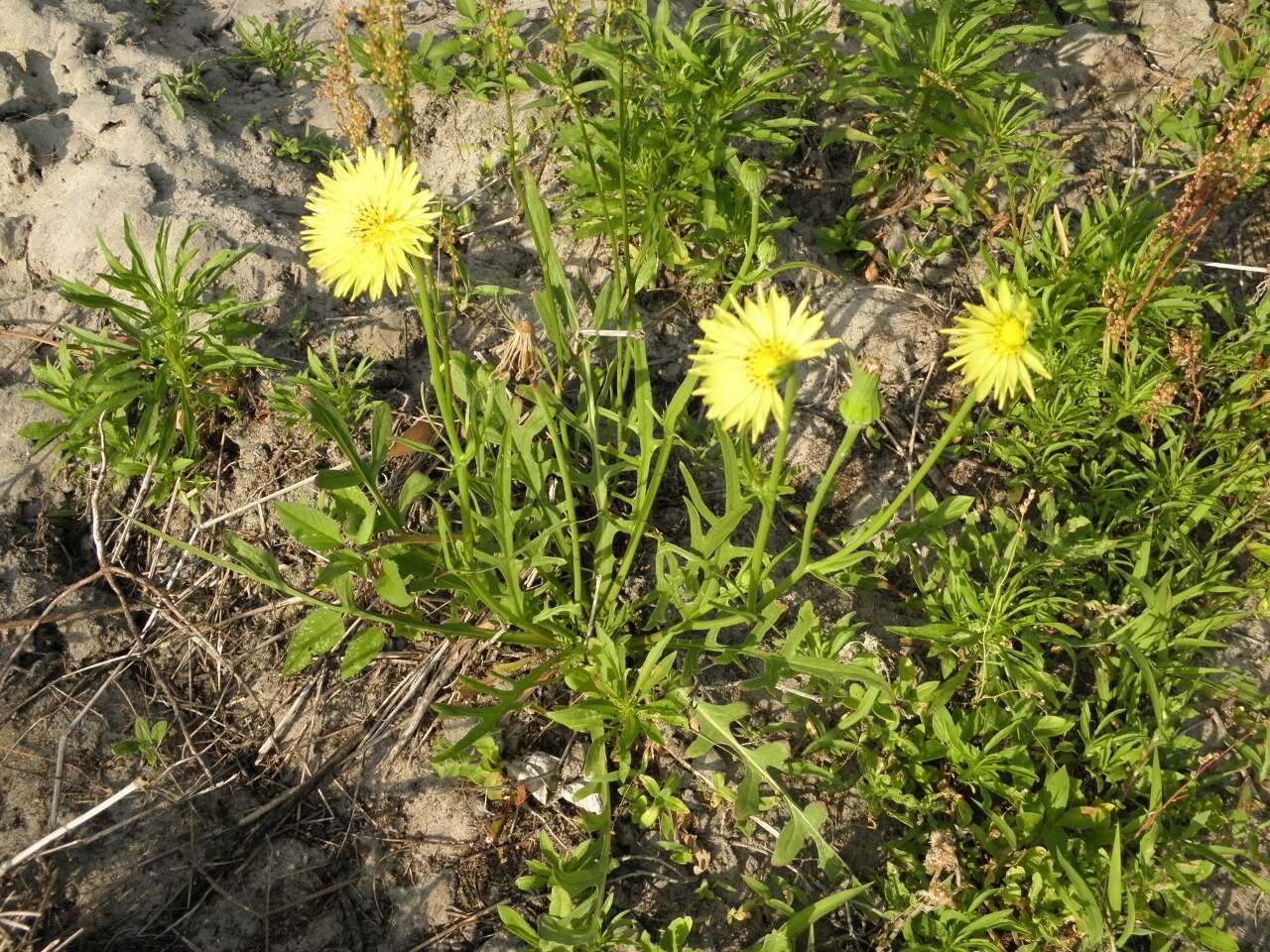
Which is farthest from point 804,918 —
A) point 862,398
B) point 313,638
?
point 313,638

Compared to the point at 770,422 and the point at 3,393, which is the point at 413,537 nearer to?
the point at 770,422

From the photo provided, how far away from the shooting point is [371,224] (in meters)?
1.85

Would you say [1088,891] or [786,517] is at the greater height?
[786,517]

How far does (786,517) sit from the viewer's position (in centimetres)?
282

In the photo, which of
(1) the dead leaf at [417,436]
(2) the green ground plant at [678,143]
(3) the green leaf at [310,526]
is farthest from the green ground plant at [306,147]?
(3) the green leaf at [310,526]

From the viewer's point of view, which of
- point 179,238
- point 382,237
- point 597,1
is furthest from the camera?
point 597,1

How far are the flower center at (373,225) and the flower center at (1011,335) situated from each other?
1.21 metres

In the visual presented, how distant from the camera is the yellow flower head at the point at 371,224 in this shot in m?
1.79

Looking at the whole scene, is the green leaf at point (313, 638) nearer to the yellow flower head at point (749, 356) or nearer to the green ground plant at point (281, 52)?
the yellow flower head at point (749, 356)

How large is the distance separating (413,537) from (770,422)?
1173mm

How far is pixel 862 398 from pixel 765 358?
20 centimetres

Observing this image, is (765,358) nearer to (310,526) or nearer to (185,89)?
(310,526)

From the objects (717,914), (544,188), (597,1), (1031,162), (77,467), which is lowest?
(717,914)

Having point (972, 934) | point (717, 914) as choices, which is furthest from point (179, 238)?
point (972, 934)
